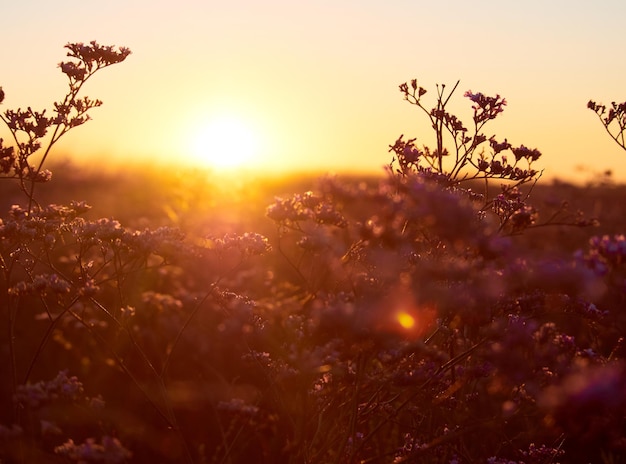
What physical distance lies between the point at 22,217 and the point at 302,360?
280cm

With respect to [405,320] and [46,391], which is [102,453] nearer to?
[46,391]

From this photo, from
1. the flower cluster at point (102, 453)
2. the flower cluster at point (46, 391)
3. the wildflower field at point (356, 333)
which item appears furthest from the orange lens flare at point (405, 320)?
the flower cluster at point (46, 391)

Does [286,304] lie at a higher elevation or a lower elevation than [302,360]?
lower

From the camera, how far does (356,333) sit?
11.4 ft

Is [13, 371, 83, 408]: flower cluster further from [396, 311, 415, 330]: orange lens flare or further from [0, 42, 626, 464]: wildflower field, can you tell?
[396, 311, 415, 330]: orange lens flare

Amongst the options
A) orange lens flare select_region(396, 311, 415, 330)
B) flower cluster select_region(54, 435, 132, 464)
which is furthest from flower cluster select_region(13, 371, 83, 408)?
orange lens flare select_region(396, 311, 415, 330)

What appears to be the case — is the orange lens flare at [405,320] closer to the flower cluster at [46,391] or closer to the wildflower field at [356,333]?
the wildflower field at [356,333]

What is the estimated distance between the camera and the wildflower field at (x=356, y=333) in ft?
11.9

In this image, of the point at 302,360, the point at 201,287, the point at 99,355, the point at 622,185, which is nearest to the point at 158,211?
the point at 201,287

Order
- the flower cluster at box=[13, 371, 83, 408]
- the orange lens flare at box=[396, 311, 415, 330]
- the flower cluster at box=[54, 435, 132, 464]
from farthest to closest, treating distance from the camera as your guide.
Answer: the flower cluster at box=[13, 371, 83, 408] < the flower cluster at box=[54, 435, 132, 464] < the orange lens flare at box=[396, 311, 415, 330]

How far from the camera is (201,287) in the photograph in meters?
10.9

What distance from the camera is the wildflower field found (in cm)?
362

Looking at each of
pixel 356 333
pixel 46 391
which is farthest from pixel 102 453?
pixel 356 333

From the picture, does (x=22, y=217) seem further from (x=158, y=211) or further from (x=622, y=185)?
(x=622, y=185)
